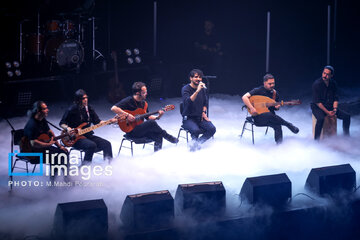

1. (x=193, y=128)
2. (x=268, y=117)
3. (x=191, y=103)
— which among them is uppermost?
(x=191, y=103)

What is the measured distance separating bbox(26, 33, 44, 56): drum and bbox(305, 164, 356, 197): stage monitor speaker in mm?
6118

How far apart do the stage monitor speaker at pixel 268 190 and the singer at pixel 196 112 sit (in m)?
2.08

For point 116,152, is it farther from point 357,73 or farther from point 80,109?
point 357,73

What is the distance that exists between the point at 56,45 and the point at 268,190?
5935 millimetres

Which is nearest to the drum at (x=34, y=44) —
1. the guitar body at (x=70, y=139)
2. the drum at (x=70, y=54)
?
the drum at (x=70, y=54)

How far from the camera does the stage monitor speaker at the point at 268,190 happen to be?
191 inches

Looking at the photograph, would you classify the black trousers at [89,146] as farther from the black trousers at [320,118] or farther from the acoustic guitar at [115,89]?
the acoustic guitar at [115,89]

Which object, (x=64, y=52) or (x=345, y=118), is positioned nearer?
(x=345, y=118)

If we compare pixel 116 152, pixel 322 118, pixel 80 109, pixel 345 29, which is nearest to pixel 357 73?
pixel 345 29

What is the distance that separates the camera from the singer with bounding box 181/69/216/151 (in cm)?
704

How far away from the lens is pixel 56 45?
9.50 meters

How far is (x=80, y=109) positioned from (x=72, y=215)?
2.19 metres

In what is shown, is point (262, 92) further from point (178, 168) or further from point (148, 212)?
point (148, 212)

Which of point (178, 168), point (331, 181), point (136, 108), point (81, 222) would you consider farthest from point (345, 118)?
point (81, 222)
